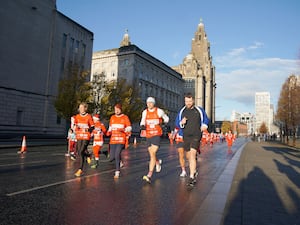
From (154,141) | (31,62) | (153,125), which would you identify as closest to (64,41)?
(31,62)

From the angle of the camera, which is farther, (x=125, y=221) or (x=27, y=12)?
(x=27, y=12)

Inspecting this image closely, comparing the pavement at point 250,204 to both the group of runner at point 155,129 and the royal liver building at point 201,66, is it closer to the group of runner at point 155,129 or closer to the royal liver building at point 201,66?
the group of runner at point 155,129

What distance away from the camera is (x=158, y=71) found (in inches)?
2857

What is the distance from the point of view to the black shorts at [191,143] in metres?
6.41

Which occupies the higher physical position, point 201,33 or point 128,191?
point 201,33

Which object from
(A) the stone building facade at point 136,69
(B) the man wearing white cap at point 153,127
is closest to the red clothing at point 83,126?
(B) the man wearing white cap at point 153,127

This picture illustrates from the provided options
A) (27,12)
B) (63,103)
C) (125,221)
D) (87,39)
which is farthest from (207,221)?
(87,39)

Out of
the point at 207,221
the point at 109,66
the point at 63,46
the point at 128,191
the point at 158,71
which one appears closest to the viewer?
the point at 207,221

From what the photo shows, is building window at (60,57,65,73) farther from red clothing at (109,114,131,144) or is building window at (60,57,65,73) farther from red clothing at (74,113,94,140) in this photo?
red clothing at (109,114,131,144)

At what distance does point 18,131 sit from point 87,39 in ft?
62.6

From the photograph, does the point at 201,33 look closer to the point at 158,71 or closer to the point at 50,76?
the point at 158,71

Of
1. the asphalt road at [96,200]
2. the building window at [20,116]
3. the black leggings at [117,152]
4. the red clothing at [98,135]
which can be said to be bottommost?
the asphalt road at [96,200]

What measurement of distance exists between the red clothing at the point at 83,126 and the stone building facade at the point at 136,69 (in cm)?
4373

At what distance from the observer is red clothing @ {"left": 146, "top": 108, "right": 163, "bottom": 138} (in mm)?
6699
